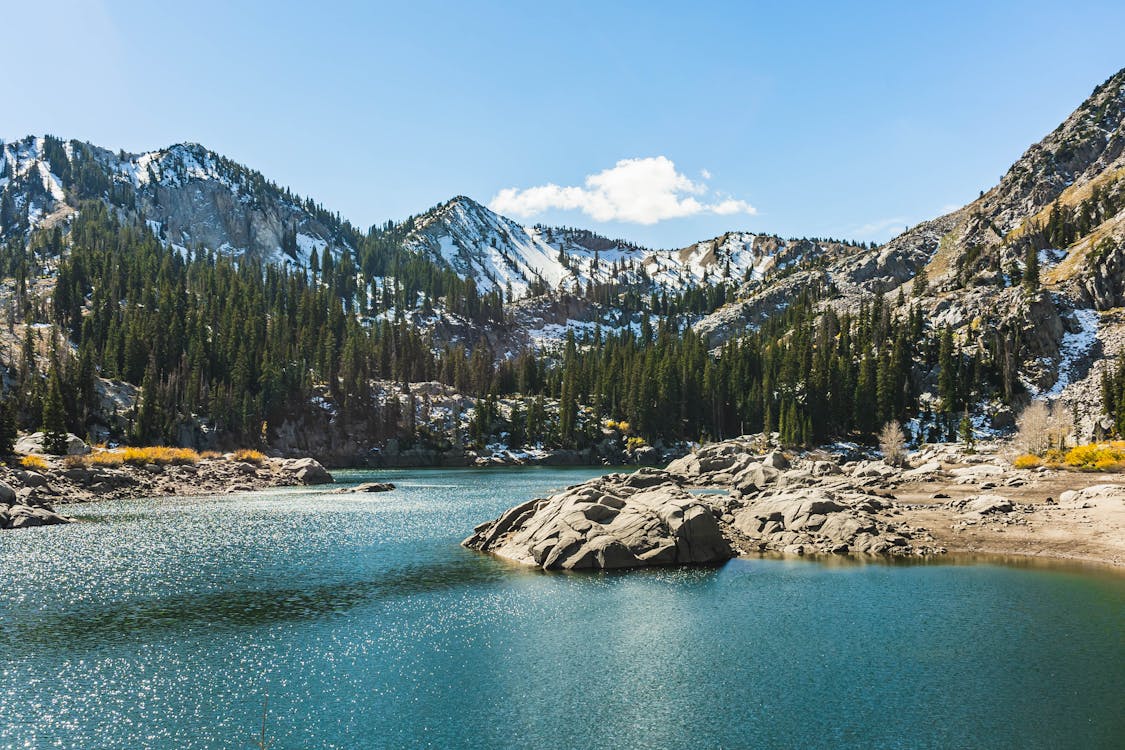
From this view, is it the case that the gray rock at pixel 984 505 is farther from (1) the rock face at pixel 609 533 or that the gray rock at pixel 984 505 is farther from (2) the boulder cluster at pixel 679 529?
(1) the rock face at pixel 609 533

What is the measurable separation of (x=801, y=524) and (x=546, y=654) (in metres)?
32.0

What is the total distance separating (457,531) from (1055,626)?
145 feet

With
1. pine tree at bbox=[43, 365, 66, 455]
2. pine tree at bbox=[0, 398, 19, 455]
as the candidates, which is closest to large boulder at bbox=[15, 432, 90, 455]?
pine tree at bbox=[43, 365, 66, 455]

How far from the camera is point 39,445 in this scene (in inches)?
3819

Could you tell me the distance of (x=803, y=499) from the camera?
56.7m

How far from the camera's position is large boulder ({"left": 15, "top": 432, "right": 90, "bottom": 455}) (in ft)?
313

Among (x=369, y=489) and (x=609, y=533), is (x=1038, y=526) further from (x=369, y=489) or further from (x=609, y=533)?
(x=369, y=489)

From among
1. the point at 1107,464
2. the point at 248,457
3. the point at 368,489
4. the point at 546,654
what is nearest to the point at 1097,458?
the point at 1107,464

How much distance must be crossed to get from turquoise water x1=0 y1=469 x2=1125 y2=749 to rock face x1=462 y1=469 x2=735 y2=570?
2.10 meters

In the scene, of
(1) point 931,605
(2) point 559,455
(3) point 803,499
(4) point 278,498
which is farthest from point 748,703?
(2) point 559,455

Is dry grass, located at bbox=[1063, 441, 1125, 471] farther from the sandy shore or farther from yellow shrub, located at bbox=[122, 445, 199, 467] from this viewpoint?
yellow shrub, located at bbox=[122, 445, 199, 467]

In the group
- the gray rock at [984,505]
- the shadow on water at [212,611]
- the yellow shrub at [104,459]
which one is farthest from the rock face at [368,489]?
the gray rock at [984,505]

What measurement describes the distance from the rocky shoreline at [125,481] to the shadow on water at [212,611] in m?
36.7

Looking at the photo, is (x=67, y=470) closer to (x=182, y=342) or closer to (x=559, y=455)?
(x=182, y=342)
